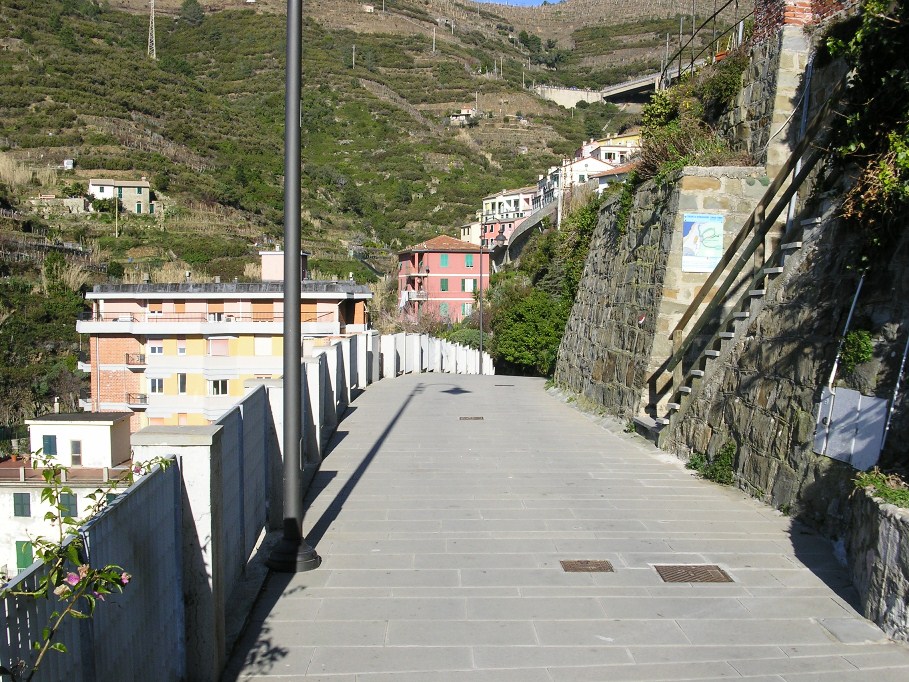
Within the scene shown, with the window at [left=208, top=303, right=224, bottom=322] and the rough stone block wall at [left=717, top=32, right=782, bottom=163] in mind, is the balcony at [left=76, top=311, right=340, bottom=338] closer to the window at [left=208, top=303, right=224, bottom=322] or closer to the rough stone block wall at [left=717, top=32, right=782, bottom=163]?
the window at [left=208, top=303, right=224, bottom=322]

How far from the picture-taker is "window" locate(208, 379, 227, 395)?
29.2 meters

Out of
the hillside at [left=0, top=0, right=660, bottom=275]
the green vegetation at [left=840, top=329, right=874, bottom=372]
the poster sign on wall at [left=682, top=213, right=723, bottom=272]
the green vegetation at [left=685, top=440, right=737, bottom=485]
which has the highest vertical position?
the hillside at [left=0, top=0, right=660, bottom=275]

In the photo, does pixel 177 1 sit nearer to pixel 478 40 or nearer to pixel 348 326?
pixel 478 40

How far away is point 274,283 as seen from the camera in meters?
39.6

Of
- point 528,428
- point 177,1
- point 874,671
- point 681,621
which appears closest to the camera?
point 874,671

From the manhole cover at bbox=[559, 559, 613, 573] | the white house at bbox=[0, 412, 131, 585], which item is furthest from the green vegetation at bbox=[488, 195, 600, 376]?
the manhole cover at bbox=[559, 559, 613, 573]

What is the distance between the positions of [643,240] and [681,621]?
32.1 ft

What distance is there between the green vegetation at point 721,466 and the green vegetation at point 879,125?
111 inches

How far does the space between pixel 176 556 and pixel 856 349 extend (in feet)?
18.8

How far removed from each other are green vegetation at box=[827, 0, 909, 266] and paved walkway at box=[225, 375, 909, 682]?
2.82m

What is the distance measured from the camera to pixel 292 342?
666 cm

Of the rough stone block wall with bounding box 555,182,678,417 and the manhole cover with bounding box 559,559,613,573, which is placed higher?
the rough stone block wall with bounding box 555,182,678,417

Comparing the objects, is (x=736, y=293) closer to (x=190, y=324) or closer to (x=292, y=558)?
(x=292, y=558)

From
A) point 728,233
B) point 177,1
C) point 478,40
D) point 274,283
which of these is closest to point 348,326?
point 274,283
